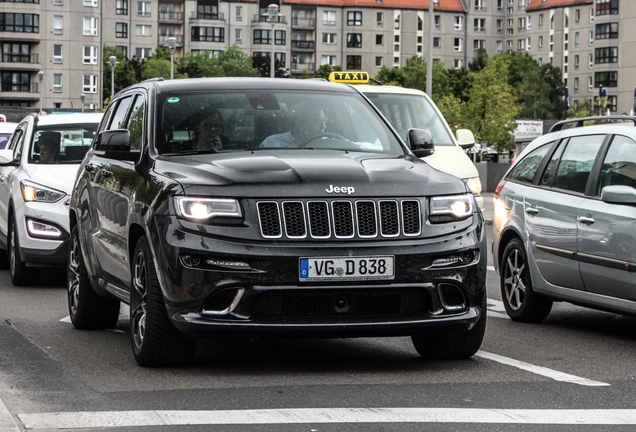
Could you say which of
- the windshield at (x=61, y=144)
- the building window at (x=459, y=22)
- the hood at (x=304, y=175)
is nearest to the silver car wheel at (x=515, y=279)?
the hood at (x=304, y=175)

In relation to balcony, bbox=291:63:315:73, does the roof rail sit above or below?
below

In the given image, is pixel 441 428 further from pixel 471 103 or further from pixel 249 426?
pixel 471 103

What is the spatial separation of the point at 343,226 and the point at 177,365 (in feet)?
4.44

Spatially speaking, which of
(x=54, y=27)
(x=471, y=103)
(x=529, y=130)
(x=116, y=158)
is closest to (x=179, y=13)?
(x=54, y=27)

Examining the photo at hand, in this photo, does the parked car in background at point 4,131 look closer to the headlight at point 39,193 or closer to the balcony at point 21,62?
the headlight at point 39,193

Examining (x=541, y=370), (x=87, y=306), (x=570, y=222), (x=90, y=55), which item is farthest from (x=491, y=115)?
(x=90, y=55)

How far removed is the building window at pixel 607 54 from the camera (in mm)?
136250

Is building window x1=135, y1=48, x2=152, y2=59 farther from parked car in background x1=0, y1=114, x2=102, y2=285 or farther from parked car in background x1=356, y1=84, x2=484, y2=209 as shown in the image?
parked car in background x1=0, y1=114, x2=102, y2=285

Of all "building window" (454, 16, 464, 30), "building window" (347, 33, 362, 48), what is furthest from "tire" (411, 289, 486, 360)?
"building window" (454, 16, 464, 30)

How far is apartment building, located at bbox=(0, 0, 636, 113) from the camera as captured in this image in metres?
115

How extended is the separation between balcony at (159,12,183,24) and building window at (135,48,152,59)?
3.63 m

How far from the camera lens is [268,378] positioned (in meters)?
6.63

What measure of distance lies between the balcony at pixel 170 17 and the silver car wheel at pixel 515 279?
430 feet

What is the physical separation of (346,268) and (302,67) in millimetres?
140808
